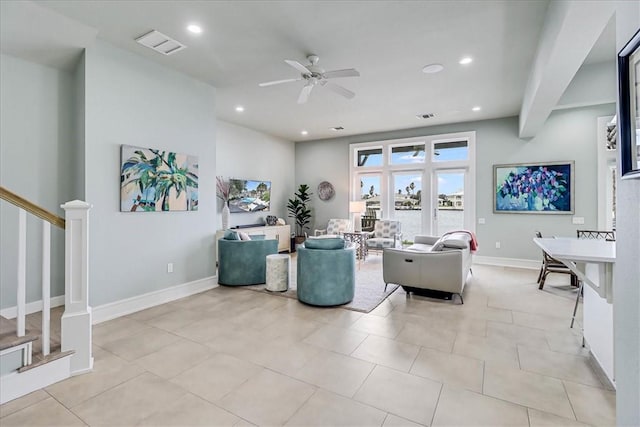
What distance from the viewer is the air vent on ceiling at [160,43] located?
332cm

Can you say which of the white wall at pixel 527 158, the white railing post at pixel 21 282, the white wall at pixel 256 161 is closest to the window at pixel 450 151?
the white wall at pixel 527 158

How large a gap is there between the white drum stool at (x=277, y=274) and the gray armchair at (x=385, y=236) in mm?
2773

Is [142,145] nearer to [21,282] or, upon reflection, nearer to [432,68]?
[21,282]

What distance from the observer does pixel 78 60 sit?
354cm

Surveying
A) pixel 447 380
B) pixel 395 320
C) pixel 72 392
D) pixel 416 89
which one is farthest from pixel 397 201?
pixel 72 392

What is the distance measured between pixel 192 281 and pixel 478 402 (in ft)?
12.4

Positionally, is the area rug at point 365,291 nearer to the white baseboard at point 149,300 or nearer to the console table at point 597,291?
the white baseboard at point 149,300

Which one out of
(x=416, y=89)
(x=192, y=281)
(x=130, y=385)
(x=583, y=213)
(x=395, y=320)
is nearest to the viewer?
(x=130, y=385)

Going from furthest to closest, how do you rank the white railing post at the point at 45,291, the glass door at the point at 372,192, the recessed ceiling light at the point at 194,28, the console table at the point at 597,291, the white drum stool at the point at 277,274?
the glass door at the point at 372,192, the white drum stool at the point at 277,274, the recessed ceiling light at the point at 194,28, the white railing post at the point at 45,291, the console table at the point at 597,291

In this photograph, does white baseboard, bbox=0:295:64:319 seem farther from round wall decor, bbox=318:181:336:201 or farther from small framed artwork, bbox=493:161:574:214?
small framed artwork, bbox=493:161:574:214

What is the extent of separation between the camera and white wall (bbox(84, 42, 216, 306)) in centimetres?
342

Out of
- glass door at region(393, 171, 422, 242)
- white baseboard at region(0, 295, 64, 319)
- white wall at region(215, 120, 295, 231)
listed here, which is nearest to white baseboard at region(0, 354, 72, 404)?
white baseboard at region(0, 295, 64, 319)

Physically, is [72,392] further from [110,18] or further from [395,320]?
[110,18]

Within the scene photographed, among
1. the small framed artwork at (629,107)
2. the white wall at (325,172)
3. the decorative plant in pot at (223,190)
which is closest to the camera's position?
the small framed artwork at (629,107)
